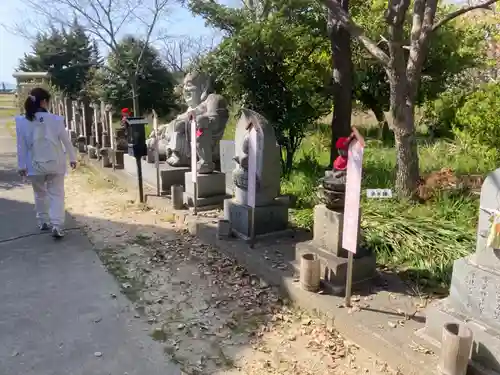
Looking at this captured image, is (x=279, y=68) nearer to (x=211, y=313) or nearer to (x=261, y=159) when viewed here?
(x=261, y=159)

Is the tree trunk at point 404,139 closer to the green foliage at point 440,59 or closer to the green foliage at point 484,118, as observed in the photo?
the green foliage at point 484,118

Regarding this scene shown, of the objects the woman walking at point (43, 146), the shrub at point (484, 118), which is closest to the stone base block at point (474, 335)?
the woman walking at point (43, 146)

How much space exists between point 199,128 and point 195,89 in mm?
1227

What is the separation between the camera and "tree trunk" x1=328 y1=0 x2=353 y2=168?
684 cm

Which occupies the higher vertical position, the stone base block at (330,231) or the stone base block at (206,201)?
the stone base block at (330,231)

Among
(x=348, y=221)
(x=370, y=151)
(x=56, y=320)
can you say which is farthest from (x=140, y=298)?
(x=370, y=151)

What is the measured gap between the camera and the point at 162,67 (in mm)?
20141

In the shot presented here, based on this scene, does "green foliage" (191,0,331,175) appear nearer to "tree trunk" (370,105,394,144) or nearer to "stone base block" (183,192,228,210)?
"stone base block" (183,192,228,210)

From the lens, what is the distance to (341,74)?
7.06 meters

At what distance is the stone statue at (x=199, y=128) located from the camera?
619cm

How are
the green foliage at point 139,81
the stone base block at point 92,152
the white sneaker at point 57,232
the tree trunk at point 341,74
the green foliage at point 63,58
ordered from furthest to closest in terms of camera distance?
1. the green foliage at point 63,58
2. the green foliage at point 139,81
3. the stone base block at point 92,152
4. the tree trunk at point 341,74
5. the white sneaker at point 57,232

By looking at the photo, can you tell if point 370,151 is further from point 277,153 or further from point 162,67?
point 162,67

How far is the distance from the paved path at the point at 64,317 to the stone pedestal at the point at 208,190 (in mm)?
1525

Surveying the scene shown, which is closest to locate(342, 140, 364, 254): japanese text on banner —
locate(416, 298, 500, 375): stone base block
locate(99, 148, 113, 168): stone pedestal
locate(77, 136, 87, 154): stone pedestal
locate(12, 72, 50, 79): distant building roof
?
locate(416, 298, 500, 375): stone base block
